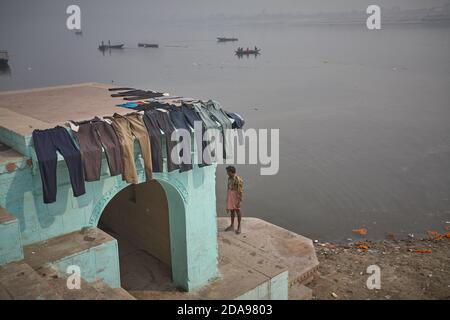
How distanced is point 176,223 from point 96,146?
83.6 inches

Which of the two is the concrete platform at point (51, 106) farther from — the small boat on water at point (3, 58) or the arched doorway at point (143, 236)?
the small boat on water at point (3, 58)

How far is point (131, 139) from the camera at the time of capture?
23.8 ft

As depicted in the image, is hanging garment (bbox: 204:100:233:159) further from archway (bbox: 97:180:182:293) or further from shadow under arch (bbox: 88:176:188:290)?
archway (bbox: 97:180:182:293)

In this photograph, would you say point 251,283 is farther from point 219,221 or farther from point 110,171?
point 219,221

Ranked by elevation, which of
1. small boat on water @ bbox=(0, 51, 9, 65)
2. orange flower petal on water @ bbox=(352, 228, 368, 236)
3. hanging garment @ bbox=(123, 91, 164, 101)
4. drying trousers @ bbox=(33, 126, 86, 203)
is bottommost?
orange flower petal on water @ bbox=(352, 228, 368, 236)

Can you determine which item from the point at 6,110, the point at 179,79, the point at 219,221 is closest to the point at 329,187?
the point at 219,221

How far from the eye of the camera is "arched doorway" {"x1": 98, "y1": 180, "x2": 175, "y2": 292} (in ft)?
28.8

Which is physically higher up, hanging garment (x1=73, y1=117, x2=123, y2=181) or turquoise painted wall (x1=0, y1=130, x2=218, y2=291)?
hanging garment (x1=73, y1=117, x2=123, y2=181)

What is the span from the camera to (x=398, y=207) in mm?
17938

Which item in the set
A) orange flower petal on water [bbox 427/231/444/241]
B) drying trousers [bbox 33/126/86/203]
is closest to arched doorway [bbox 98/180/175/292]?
drying trousers [bbox 33/126/86/203]

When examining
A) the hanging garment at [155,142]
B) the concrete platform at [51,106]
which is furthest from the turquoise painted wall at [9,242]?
the hanging garment at [155,142]

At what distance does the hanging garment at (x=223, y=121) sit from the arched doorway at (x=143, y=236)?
4.47 ft

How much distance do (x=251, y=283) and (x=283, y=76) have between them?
47.8 metres

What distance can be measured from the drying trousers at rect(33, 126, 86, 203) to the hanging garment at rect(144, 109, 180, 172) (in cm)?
124
